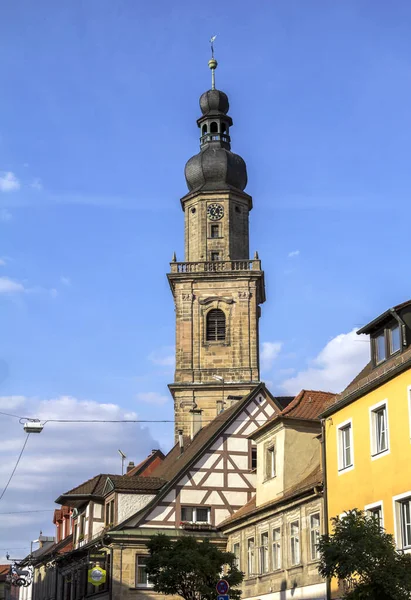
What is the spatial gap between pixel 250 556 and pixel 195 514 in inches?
190

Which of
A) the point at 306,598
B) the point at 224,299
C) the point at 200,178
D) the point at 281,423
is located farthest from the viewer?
the point at 200,178

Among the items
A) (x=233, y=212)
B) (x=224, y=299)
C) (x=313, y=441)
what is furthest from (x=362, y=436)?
(x=233, y=212)

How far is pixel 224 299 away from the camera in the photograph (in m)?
69.4

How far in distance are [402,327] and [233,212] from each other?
4848cm

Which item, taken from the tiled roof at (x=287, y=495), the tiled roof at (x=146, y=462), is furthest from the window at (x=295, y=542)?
the tiled roof at (x=146, y=462)

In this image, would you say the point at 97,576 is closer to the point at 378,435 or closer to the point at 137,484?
the point at 137,484

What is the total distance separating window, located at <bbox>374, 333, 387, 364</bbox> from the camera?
2710 centimetres

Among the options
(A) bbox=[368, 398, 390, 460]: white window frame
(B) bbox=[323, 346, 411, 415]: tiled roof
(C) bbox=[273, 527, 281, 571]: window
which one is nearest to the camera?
(B) bbox=[323, 346, 411, 415]: tiled roof

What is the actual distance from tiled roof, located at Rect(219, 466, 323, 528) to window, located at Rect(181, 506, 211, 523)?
1.93 meters

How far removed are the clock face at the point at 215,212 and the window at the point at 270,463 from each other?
3918 centimetres

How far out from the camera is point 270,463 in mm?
35312

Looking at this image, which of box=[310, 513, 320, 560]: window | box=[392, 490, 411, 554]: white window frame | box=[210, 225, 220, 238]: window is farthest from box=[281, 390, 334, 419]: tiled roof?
box=[210, 225, 220, 238]: window

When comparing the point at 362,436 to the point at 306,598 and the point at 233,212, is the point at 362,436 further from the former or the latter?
the point at 233,212

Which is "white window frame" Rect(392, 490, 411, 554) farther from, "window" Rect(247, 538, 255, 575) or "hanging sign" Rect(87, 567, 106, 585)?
"hanging sign" Rect(87, 567, 106, 585)
